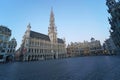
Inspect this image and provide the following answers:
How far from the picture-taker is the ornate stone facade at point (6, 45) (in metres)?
52.1

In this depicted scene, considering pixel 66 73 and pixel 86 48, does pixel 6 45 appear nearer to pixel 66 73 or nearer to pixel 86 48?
pixel 66 73

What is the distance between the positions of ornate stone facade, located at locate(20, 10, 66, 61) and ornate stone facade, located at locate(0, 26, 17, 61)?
9111 mm

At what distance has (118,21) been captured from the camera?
440 inches

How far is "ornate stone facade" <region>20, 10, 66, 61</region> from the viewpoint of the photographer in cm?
6773

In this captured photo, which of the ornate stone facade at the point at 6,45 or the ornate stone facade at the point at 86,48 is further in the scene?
the ornate stone facade at the point at 86,48

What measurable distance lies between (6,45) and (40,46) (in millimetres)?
26890

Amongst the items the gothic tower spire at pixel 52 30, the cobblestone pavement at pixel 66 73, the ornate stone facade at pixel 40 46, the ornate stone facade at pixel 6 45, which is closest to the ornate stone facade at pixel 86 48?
the ornate stone facade at pixel 40 46

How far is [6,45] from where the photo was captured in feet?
178

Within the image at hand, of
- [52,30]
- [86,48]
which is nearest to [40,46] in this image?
[52,30]

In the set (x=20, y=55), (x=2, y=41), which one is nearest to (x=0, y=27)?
(x=2, y=41)

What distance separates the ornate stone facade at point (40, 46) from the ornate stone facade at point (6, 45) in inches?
359

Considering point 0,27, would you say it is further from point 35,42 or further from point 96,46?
point 96,46

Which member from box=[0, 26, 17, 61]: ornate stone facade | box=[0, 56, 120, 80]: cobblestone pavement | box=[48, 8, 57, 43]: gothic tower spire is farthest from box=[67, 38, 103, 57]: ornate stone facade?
box=[0, 56, 120, 80]: cobblestone pavement

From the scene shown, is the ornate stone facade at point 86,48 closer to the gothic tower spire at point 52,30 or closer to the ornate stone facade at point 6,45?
the gothic tower spire at point 52,30
